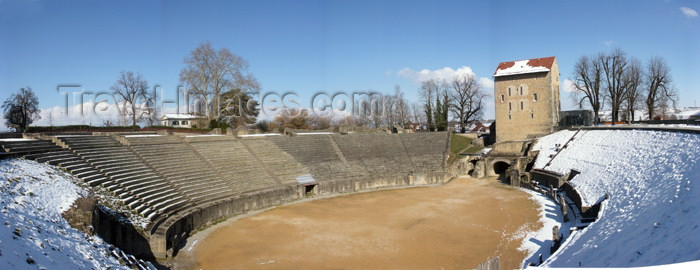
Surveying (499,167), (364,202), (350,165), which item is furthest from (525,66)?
(364,202)

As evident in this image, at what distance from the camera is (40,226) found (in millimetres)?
10367

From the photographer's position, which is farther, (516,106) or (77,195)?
(516,106)

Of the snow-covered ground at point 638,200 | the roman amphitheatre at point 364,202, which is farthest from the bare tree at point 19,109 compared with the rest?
the snow-covered ground at point 638,200

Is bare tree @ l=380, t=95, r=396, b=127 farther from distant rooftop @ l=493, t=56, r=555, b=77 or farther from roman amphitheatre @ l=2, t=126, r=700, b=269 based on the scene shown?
roman amphitheatre @ l=2, t=126, r=700, b=269

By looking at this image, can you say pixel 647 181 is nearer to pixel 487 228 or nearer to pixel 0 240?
pixel 487 228

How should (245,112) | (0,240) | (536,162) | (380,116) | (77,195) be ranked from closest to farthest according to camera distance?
(0,240) < (77,195) < (536,162) < (245,112) < (380,116)

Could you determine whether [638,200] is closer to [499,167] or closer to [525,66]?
[499,167]

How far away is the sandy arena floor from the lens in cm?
1509

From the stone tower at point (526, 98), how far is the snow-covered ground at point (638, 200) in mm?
12722

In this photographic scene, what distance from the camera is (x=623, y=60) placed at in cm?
4578

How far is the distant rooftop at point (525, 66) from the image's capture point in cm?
4278

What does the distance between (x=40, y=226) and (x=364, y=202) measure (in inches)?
708

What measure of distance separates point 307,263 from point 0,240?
9004 millimetres

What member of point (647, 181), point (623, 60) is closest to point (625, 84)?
point (623, 60)
